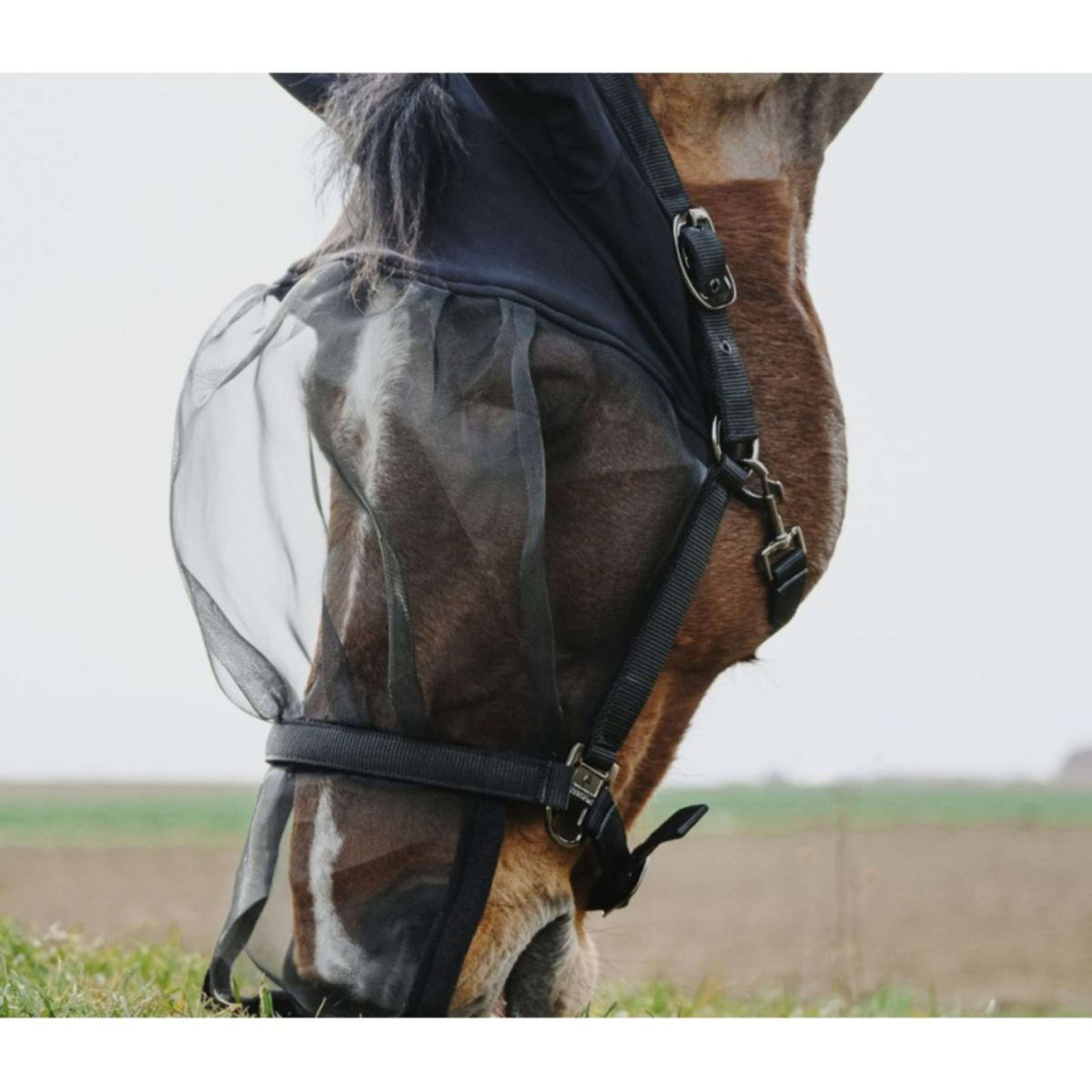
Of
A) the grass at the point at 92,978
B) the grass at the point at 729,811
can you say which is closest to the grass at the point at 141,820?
the grass at the point at 729,811

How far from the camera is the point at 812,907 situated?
365cm

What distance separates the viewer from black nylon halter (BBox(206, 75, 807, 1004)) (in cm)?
139

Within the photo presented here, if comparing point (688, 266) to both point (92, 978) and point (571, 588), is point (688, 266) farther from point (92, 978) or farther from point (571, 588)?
point (92, 978)

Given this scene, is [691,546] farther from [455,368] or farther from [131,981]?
[131,981]

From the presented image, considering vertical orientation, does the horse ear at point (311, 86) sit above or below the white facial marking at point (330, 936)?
above

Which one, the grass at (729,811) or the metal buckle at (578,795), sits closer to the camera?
the metal buckle at (578,795)

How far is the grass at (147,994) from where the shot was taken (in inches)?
69.6

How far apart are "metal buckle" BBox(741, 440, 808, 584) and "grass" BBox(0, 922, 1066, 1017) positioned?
87 cm

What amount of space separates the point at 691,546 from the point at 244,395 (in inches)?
23.8

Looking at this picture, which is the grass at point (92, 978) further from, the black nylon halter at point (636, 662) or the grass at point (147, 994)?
the black nylon halter at point (636, 662)

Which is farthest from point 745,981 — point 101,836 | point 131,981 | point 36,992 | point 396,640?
point 101,836

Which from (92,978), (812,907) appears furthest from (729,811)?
(92,978)

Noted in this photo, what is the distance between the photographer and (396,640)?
1352mm

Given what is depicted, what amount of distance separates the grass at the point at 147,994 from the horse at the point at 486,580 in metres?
0.42
